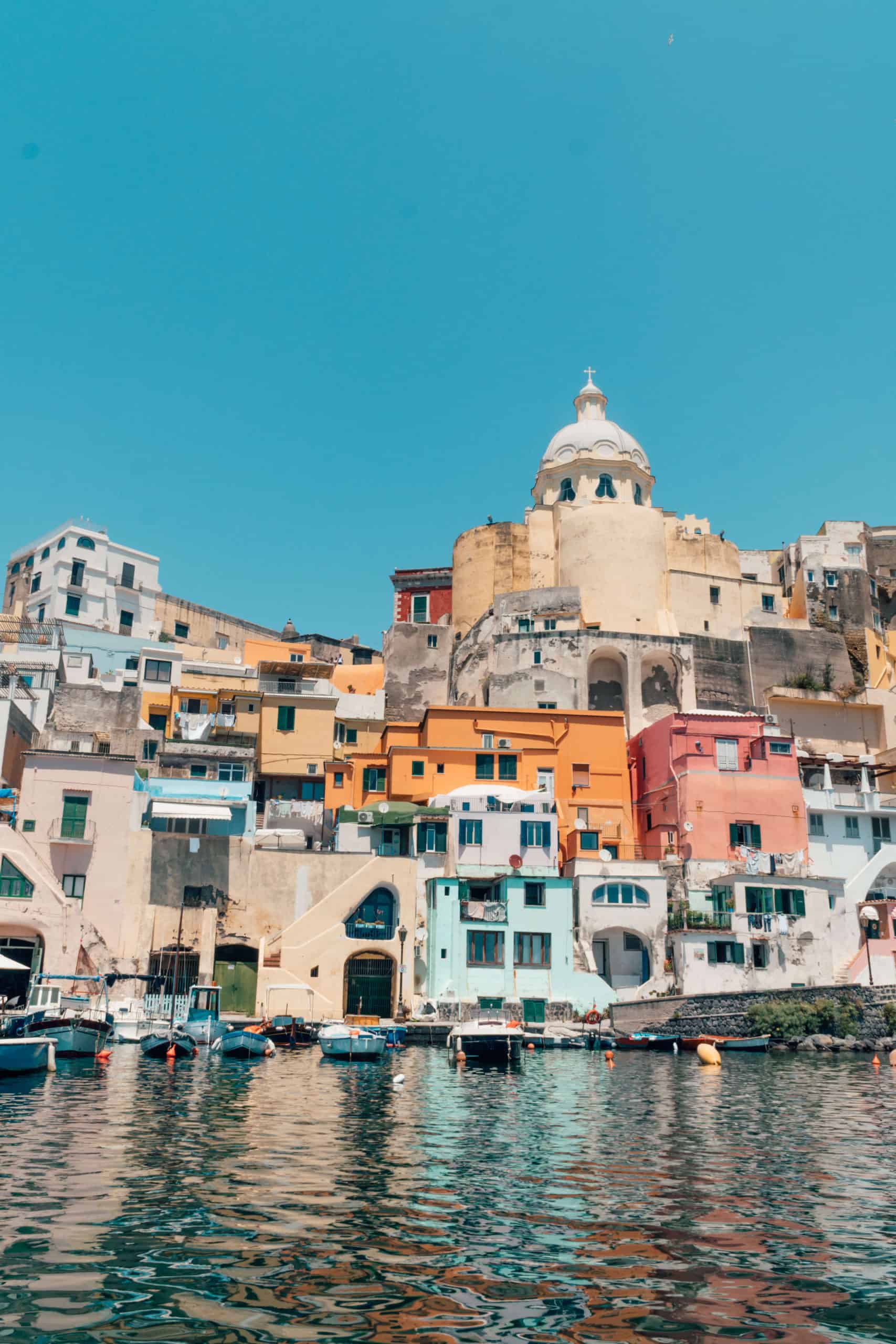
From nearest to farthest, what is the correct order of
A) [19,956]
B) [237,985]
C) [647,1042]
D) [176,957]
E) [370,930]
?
[647,1042] < [176,957] < [19,956] < [237,985] < [370,930]

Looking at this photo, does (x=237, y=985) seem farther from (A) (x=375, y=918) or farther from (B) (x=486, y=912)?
(B) (x=486, y=912)

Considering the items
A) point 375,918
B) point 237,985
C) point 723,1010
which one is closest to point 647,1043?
point 723,1010

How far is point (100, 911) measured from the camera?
4534 cm

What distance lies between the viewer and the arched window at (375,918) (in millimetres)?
46969

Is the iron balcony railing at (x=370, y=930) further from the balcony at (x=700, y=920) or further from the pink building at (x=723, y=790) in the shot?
the pink building at (x=723, y=790)

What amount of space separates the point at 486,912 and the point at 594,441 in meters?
37.5

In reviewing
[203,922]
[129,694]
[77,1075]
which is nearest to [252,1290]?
[77,1075]

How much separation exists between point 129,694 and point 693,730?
27858 millimetres

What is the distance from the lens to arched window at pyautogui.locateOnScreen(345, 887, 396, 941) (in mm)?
46969

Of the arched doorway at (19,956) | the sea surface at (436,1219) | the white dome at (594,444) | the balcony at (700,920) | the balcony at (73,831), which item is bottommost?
the sea surface at (436,1219)

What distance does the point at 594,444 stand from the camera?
245 feet

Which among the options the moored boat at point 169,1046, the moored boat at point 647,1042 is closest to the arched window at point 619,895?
the moored boat at point 647,1042

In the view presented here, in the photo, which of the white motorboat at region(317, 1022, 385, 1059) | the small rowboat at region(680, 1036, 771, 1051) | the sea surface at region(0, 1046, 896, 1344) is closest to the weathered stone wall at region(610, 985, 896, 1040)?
the small rowboat at region(680, 1036, 771, 1051)

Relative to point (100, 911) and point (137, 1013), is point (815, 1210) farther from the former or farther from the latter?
point (100, 911)
